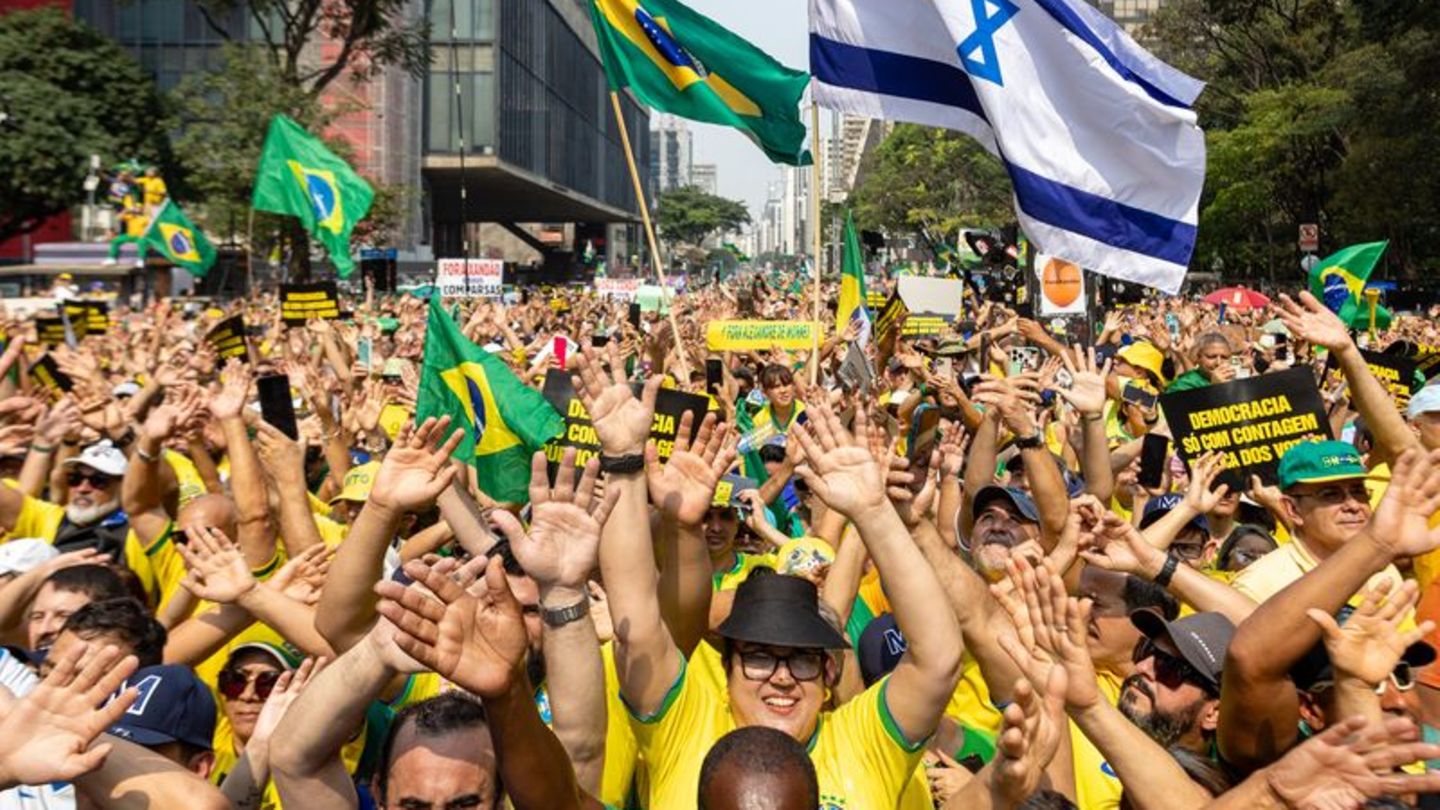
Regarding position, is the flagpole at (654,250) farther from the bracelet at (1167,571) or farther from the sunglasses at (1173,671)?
the sunglasses at (1173,671)

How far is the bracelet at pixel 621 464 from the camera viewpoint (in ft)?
13.8

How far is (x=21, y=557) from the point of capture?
5055 mm

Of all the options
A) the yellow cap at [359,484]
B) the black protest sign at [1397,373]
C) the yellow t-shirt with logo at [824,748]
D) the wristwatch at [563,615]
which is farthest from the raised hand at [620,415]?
the black protest sign at [1397,373]

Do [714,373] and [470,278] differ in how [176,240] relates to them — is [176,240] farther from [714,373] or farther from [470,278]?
[714,373]

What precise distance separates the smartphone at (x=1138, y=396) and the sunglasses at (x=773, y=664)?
229 inches

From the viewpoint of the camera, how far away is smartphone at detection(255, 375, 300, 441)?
7.70 meters

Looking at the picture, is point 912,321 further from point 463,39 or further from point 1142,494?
point 463,39

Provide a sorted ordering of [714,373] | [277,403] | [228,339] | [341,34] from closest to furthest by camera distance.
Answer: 1. [277,403]
2. [228,339]
3. [714,373]
4. [341,34]

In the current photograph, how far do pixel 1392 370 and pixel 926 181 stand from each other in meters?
67.0

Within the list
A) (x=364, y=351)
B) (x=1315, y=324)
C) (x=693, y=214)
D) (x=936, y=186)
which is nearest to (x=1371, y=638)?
(x=1315, y=324)

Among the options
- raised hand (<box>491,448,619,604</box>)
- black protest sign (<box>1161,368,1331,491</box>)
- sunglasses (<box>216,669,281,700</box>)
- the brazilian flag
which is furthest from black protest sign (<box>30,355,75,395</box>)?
raised hand (<box>491,448,619,604</box>)

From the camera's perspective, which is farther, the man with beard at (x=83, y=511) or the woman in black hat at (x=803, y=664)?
the man with beard at (x=83, y=511)

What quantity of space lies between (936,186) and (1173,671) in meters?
71.8

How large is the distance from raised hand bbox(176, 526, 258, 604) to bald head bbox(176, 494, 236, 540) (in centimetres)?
149
